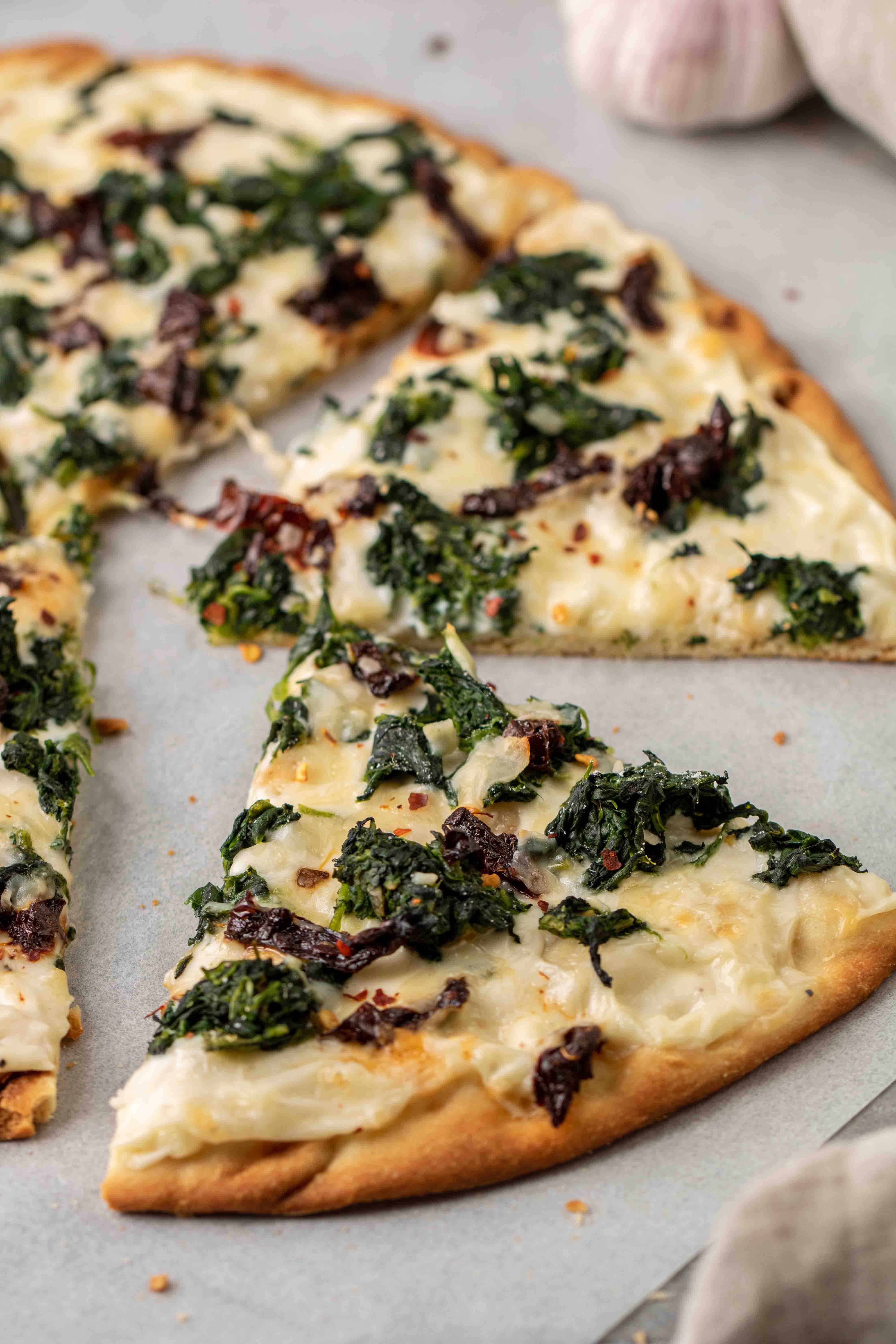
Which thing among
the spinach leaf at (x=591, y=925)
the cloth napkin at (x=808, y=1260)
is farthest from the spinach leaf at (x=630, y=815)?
the cloth napkin at (x=808, y=1260)

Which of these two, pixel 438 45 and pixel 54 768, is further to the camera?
pixel 438 45

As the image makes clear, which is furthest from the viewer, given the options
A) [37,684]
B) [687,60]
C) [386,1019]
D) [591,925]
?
[687,60]

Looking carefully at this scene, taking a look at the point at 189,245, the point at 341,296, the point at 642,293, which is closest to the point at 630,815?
the point at 642,293

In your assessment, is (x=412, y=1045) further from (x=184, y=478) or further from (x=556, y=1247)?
(x=184, y=478)

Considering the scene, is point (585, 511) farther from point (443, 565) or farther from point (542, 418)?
point (443, 565)

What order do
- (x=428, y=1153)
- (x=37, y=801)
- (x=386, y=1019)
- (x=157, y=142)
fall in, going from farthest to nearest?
(x=157, y=142)
(x=37, y=801)
(x=386, y=1019)
(x=428, y=1153)

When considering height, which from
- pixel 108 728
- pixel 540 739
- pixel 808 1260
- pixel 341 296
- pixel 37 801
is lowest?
pixel 108 728

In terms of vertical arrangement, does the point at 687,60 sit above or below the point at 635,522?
above

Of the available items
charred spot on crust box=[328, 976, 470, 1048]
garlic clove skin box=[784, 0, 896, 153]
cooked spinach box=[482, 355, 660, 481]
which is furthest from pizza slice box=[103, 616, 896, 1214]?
garlic clove skin box=[784, 0, 896, 153]
